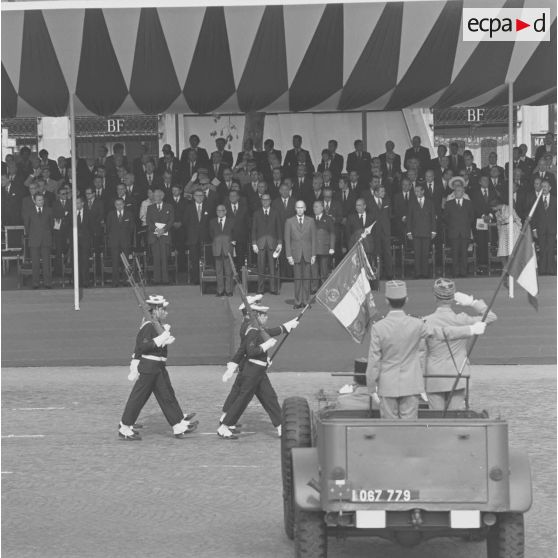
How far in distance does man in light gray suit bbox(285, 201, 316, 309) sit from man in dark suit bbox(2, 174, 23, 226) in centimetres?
569

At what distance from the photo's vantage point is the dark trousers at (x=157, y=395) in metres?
14.8

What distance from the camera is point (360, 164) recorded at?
26.1 m

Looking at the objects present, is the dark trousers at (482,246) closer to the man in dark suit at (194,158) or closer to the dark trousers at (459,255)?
the dark trousers at (459,255)

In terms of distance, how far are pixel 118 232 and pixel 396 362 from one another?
1469 centimetres

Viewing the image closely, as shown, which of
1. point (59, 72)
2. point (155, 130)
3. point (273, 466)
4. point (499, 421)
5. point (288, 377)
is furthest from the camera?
point (155, 130)

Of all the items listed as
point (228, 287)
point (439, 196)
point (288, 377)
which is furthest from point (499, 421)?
point (439, 196)

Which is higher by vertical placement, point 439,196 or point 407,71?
point 407,71

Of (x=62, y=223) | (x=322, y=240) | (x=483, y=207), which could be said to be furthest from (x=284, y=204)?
(x=62, y=223)

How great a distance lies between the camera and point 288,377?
1938 centimetres

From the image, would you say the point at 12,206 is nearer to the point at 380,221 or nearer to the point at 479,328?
the point at 380,221

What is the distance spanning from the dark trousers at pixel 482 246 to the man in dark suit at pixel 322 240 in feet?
10.2

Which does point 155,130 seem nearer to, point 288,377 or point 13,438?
point 288,377

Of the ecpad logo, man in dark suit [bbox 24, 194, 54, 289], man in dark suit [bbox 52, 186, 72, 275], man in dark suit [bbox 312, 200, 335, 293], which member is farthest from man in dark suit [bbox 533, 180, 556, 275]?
man in dark suit [bbox 24, 194, 54, 289]

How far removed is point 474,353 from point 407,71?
642 cm
